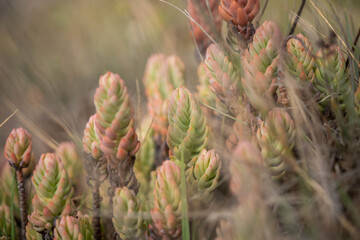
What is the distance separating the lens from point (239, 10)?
77 cm

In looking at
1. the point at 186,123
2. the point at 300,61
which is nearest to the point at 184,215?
the point at 186,123

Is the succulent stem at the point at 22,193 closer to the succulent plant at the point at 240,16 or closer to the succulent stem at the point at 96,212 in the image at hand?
the succulent stem at the point at 96,212

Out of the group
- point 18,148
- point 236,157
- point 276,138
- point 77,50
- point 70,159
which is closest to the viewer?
point 236,157

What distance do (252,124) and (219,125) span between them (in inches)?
8.6

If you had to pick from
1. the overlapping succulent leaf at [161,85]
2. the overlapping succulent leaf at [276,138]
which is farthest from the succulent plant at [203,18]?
the overlapping succulent leaf at [276,138]

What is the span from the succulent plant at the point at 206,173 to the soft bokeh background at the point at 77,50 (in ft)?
0.92

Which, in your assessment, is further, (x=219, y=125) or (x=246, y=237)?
(x=219, y=125)

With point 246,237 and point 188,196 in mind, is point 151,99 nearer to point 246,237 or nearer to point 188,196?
point 188,196

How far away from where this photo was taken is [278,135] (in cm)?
67

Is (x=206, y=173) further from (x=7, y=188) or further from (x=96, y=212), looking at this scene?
(x=7, y=188)

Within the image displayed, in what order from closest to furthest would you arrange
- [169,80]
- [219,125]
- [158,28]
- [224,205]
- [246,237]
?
1. [246,237]
2. [224,205]
3. [219,125]
4. [169,80]
5. [158,28]

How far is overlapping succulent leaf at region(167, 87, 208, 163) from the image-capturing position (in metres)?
0.74

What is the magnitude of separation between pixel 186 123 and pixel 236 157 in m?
0.21

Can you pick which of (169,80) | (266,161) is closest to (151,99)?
(169,80)
